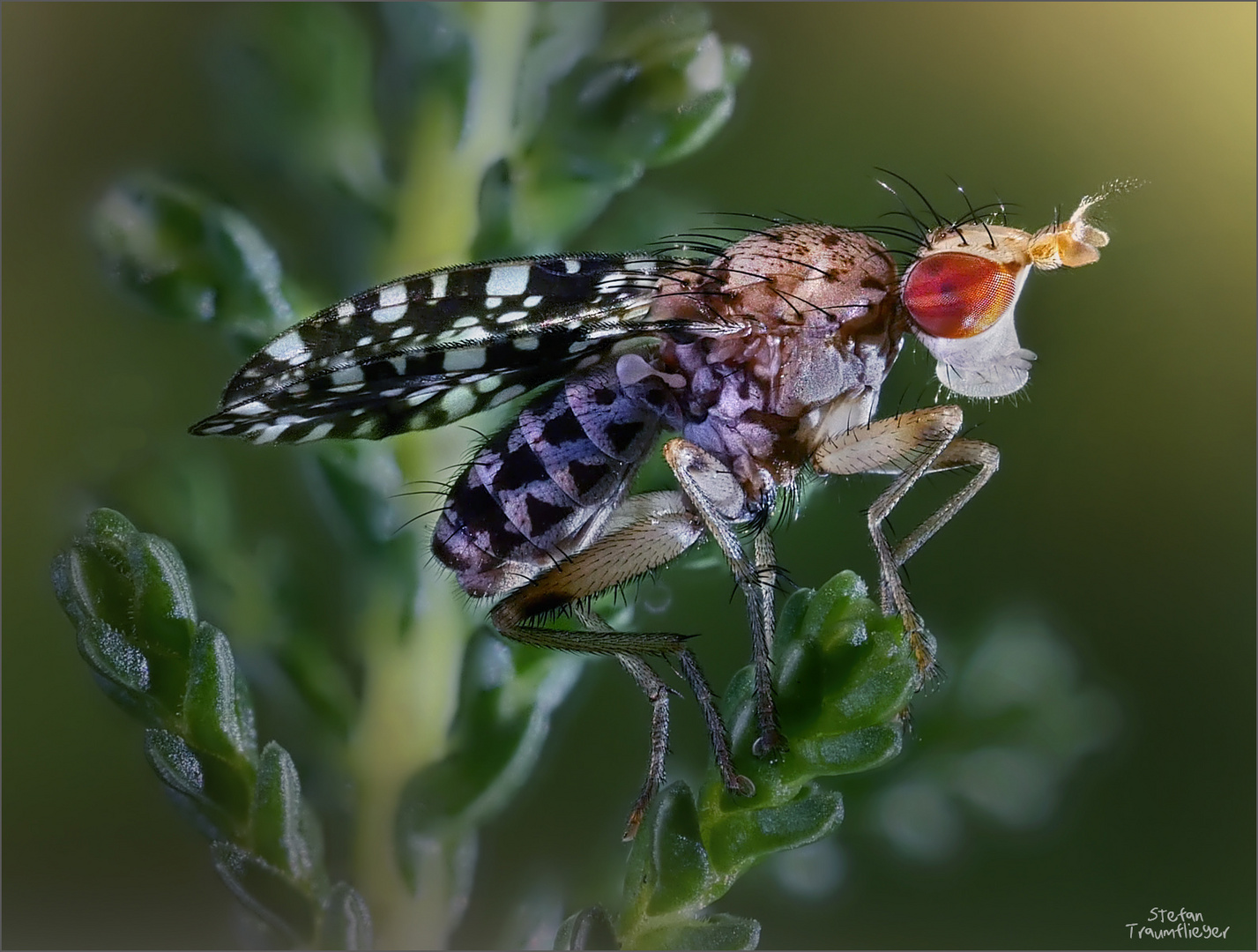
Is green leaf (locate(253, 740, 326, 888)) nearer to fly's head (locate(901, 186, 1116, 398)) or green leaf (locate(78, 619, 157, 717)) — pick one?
green leaf (locate(78, 619, 157, 717))

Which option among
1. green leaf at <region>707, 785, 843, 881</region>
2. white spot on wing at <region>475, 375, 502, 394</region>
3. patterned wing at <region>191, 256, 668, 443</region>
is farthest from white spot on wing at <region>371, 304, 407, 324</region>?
green leaf at <region>707, 785, 843, 881</region>

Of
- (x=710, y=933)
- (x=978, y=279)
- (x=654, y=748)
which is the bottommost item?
(x=710, y=933)

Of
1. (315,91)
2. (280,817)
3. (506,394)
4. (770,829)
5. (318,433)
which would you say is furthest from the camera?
(315,91)

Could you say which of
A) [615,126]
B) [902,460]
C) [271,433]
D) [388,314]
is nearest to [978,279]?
[902,460]

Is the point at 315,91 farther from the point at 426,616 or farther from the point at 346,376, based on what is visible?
the point at 426,616

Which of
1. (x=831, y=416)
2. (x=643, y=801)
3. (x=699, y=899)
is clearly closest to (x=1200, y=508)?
(x=831, y=416)

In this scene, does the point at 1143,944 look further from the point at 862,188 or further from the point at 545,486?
the point at 862,188
